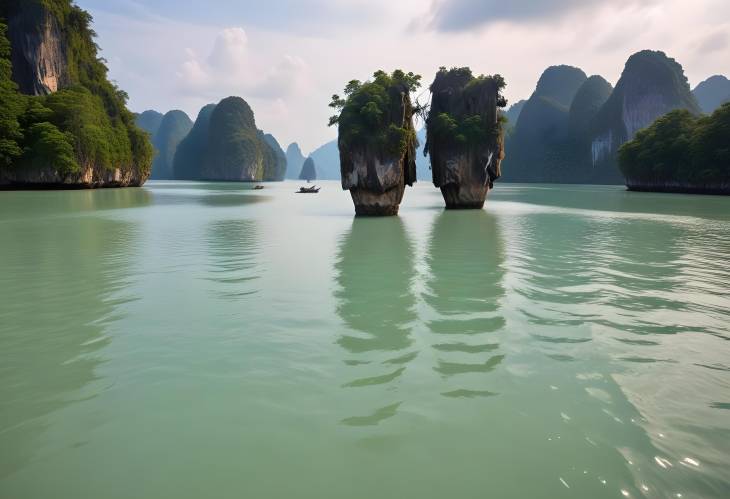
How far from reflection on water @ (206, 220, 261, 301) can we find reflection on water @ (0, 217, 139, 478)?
1671mm

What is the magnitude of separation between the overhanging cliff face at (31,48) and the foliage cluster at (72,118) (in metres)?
1.13

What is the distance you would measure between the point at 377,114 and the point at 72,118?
49.6 meters

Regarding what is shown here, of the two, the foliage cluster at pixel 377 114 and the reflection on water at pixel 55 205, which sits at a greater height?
the foliage cluster at pixel 377 114

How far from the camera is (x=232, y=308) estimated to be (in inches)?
260

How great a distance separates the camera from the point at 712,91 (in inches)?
7234

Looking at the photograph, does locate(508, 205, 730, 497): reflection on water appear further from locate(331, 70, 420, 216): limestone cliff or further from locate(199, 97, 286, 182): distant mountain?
locate(199, 97, 286, 182): distant mountain

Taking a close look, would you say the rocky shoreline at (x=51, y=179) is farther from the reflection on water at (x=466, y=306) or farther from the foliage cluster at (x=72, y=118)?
the reflection on water at (x=466, y=306)

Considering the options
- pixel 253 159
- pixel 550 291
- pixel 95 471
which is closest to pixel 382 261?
pixel 550 291

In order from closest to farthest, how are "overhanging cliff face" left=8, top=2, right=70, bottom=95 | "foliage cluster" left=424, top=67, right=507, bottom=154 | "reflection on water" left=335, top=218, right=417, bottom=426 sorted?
"reflection on water" left=335, top=218, right=417, bottom=426, "foliage cluster" left=424, top=67, right=507, bottom=154, "overhanging cliff face" left=8, top=2, right=70, bottom=95

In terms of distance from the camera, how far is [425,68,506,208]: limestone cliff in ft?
87.2

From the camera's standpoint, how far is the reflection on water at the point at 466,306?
4.36 m

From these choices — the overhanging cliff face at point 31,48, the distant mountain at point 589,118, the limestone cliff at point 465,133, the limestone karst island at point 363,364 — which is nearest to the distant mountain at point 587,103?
the distant mountain at point 589,118

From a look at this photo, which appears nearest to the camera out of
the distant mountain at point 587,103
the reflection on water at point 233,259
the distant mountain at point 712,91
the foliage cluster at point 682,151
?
the reflection on water at point 233,259

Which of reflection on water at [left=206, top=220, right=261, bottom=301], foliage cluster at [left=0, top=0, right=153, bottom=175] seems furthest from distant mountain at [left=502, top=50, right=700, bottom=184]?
reflection on water at [left=206, top=220, right=261, bottom=301]
